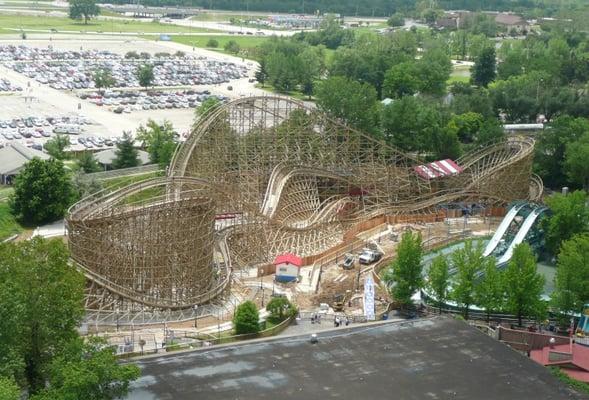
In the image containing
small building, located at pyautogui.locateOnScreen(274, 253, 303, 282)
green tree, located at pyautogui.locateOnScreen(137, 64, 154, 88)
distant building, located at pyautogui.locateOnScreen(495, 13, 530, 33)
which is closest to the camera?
small building, located at pyautogui.locateOnScreen(274, 253, 303, 282)

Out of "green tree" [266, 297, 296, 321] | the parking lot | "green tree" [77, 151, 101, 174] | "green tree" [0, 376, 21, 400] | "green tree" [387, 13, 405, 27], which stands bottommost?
the parking lot

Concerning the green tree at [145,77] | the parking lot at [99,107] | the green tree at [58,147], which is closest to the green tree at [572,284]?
the green tree at [58,147]

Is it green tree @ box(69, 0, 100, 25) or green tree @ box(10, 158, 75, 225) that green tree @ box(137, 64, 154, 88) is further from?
green tree @ box(69, 0, 100, 25)

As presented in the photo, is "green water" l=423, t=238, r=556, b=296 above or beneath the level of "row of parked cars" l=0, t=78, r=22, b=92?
beneath

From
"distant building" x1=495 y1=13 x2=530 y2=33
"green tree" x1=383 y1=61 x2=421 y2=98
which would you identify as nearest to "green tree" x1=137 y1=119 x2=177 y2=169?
"green tree" x1=383 y1=61 x2=421 y2=98

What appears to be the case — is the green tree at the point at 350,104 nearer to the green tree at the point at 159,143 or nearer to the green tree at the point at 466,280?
the green tree at the point at 159,143

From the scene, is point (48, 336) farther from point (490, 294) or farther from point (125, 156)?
point (125, 156)
